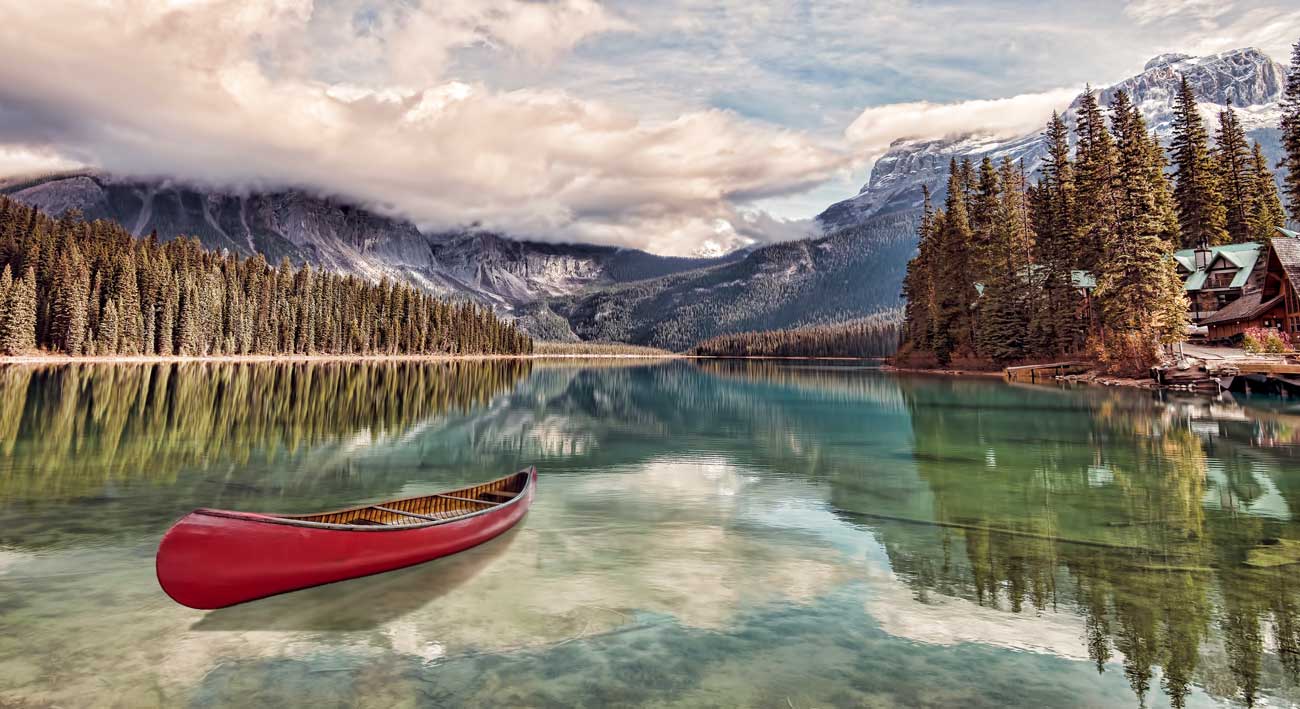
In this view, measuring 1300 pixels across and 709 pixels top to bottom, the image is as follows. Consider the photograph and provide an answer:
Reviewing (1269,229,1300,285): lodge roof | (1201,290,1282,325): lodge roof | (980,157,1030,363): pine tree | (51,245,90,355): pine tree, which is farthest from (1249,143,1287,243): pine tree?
(51,245,90,355): pine tree

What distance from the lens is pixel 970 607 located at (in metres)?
11.1

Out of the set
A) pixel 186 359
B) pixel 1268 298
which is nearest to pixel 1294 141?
pixel 1268 298

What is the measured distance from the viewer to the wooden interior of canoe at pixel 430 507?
13703 mm

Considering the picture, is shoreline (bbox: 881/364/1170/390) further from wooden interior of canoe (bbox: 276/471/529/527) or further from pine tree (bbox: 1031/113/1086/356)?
wooden interior of canoe (bbox: 276/471/529/527)

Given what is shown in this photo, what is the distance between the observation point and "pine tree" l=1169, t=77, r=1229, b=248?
249ft

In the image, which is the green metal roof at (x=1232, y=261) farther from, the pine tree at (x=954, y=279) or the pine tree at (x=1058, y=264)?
the pine tree at (x=954, y=279)

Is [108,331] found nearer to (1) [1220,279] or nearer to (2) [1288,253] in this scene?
(2) [1288,253]

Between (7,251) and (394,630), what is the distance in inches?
5874

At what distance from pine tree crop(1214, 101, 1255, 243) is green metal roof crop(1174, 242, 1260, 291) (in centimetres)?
1001

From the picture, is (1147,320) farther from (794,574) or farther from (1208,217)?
(794,574)

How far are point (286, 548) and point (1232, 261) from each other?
89.4 metres

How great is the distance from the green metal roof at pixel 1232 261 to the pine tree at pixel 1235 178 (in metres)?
10.0

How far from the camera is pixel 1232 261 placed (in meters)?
68.0

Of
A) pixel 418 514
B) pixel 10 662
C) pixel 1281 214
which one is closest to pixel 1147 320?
pixel 1281 214
